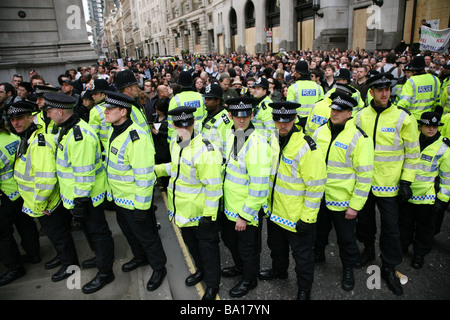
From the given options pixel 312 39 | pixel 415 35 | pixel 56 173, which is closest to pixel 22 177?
pixel 56 173

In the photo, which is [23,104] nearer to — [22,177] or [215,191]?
[22,177]

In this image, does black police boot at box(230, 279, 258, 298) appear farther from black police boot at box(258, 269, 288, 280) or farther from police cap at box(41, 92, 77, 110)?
police cap at box(41, 92, 77, 110)

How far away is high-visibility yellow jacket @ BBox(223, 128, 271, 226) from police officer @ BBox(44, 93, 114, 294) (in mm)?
1538

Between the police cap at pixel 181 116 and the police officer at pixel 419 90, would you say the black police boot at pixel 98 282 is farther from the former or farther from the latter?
the police officer at pixel 419 90

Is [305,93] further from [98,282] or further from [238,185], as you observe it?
[98,282]

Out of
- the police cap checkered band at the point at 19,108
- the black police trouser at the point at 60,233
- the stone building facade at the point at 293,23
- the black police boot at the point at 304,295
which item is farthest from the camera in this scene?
the stone building facade at the point at 293,23

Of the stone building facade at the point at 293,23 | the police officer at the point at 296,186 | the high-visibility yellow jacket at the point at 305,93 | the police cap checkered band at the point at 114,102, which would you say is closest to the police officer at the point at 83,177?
the police cap checkered band at the point at 114,102

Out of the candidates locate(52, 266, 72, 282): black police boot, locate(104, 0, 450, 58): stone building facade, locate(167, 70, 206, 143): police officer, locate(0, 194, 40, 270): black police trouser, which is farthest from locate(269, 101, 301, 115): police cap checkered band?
locate(104, 0, 450, 58): stone building facade

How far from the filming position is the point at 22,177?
11.5ft

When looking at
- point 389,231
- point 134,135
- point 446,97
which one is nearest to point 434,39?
point 446,97

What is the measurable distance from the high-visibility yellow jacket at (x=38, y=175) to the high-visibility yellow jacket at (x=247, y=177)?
207 cm

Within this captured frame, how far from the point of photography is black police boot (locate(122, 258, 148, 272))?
3773 mm

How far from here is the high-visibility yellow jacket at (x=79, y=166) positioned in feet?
10.2
